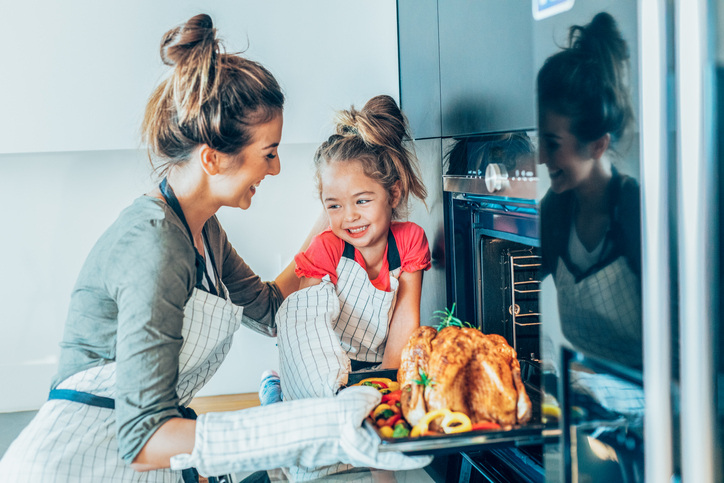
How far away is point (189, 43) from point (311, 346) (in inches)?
23.5

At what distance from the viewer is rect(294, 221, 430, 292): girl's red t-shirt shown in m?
1.46

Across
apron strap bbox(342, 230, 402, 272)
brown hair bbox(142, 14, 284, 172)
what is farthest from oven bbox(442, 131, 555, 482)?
brown hair bbox(142, 14, 284, 172)

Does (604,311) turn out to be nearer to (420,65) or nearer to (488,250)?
A: (488,250)

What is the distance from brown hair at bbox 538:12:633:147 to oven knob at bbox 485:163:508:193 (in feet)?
1.16

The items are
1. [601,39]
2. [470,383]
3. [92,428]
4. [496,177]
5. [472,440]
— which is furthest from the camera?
[496,177]

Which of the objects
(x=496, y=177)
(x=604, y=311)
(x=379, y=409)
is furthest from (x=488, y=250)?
(x=604, y=311)

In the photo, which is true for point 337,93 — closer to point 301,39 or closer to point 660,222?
point 301,39

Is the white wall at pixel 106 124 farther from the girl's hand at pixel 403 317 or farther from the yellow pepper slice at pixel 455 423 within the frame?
the yellow pepper slice at pixel 455 423

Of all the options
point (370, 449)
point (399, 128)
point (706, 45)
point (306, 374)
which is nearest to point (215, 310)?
point (306, 374)

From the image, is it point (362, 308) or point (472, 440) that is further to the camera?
point (362, 308)

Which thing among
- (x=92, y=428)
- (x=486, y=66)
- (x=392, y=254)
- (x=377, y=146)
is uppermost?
(x=486, y=66)

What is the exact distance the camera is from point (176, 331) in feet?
3.32

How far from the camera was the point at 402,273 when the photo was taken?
1.51 m

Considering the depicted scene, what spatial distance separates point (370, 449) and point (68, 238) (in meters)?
1.36
